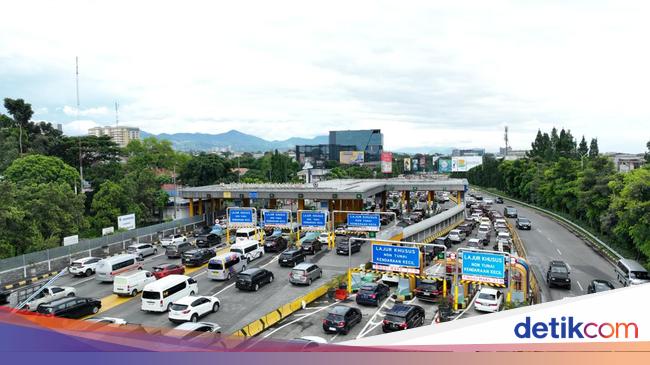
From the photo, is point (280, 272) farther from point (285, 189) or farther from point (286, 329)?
point (285, 189)

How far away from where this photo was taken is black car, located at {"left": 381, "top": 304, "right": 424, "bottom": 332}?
57.9 ft

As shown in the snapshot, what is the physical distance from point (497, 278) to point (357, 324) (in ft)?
22.8

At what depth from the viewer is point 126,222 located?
1601 inches

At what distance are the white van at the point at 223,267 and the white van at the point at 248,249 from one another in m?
2.35

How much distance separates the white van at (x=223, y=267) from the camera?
2633cm

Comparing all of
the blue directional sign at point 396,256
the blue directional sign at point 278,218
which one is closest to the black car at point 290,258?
the blue directional sign at point 278,218

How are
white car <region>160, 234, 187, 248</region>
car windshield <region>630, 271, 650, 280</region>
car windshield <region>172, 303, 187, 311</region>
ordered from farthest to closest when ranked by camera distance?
white car <region>160, 234, 187, 248</region> → car windshield <region>630, 271, 650, 280</region> → car windshield <region>172, 303, 187, 311</region>

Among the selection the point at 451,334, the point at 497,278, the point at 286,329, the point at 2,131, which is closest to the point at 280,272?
the point at 286,329

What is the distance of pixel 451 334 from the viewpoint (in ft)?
17.1

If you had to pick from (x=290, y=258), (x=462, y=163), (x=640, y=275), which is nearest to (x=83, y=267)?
(x=290, y=258)

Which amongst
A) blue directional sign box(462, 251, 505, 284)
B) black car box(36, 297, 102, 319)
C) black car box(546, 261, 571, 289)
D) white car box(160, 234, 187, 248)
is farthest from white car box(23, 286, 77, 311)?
black car box(546, 261, 571, 289)

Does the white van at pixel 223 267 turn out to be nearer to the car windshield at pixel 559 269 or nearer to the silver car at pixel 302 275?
the silver car at pixel 302 275

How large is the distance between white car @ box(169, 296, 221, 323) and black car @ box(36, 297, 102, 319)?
14.3ft

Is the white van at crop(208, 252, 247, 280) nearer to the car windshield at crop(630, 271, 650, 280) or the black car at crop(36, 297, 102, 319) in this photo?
the black car at crop(36, 297, 102, 319)
